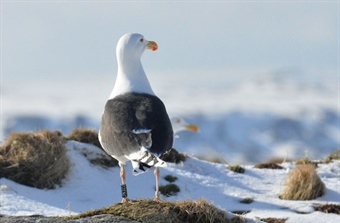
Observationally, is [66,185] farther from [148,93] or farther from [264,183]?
[148,93]

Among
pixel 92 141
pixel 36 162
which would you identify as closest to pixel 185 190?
pixel 92 141

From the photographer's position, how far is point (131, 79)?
10922 millimetres

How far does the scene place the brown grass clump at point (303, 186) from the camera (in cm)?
Answer: 1537

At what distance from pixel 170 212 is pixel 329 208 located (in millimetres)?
5079

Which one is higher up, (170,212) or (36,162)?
(36,162)

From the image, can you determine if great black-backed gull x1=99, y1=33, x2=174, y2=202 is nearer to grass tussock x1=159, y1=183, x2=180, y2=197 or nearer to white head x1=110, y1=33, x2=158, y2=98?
white head x1=110, y1=33, x2=158, y2=98

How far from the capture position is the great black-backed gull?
1002cm

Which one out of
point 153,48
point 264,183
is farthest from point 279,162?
point 153,48

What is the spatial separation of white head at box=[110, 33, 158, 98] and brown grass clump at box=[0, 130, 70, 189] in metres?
4.81

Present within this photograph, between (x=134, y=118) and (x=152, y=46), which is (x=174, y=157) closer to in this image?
(x=152, y=46)

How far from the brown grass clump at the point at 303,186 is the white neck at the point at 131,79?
531cm

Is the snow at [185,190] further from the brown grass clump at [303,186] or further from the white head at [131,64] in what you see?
the white head at [131,64]

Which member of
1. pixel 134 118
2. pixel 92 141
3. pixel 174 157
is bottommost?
pixel 134 118

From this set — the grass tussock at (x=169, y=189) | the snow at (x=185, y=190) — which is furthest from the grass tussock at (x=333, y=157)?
the grass tussock at (x=169, y=189)
